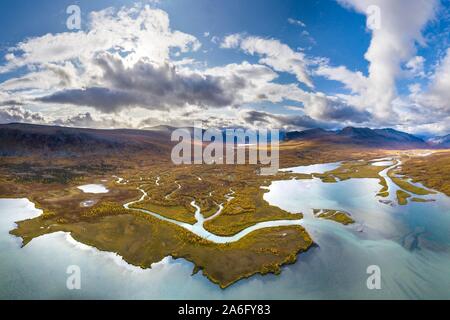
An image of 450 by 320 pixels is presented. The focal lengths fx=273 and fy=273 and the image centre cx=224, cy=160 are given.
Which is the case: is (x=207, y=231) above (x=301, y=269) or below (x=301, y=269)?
above

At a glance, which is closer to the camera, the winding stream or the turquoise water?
the turquoise water

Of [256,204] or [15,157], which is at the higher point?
[15,157]

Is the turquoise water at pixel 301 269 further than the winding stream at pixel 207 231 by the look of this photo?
No

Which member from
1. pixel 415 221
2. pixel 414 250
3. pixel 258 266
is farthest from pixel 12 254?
pixel 415 221

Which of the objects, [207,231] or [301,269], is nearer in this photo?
[301,269]
